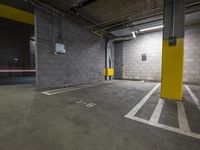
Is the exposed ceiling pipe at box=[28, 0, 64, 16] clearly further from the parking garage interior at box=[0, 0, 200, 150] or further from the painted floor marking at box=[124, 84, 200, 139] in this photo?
the painted floor marking at box=[124, 84, 200, 139]

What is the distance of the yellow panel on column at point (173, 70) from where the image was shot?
280 centimetres

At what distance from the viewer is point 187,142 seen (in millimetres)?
1237

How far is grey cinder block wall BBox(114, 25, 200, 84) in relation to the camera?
18.9 ft

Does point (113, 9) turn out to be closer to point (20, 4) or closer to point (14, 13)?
point (20, 4)

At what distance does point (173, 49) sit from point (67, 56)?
14.1 ft

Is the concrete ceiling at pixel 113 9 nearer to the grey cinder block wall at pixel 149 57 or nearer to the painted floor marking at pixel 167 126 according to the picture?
the grey cinder block wall at pixel 149 57

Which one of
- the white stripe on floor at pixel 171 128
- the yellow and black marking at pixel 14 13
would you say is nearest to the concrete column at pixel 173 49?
→ the white stripe on floor at pixel 171 128

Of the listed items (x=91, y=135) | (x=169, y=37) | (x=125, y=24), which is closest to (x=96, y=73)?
(x=125, y=24)

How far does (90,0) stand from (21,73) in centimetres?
1080

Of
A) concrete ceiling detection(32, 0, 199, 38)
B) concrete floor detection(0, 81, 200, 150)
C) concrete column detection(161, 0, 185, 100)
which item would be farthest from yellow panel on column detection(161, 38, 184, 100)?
concrete ceiling detection(32, 0, 199, 38)

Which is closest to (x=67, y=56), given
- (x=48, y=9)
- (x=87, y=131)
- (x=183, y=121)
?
(x=48, y=9)

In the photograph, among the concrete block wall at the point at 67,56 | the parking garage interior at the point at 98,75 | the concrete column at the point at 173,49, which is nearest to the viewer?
the parking garage interior at the point at 98,75

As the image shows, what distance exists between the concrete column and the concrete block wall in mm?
4052

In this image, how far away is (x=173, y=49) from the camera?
9.44ft
